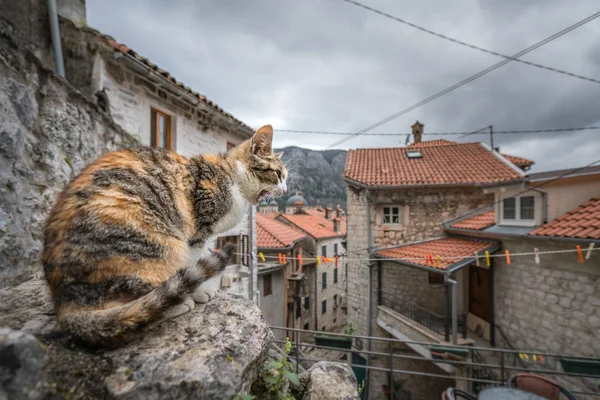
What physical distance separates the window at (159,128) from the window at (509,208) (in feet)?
29.4

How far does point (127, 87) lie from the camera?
493cm

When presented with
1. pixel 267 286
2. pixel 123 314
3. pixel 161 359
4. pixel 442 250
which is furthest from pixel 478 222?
pixel 123 314

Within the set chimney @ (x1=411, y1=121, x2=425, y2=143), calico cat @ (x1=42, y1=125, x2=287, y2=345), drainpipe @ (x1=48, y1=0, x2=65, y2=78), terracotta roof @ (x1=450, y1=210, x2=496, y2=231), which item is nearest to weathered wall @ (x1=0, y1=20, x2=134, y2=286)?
drainpipe @ (x1=48, y1=0, x2=65, y2=78)

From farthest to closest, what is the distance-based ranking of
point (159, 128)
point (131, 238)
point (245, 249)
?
point (245, 249) → point (159, 128) → point (131, 238)

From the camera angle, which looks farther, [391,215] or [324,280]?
[324,280]

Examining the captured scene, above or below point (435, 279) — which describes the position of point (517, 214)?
above

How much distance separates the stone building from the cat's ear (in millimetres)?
8365

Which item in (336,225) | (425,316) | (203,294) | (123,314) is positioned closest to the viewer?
(123,314)

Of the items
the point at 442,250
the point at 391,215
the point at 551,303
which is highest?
the point at 391,215

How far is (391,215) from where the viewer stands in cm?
1059

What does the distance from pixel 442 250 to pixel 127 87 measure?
30.9ft

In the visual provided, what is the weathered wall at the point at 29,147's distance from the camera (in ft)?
7.10

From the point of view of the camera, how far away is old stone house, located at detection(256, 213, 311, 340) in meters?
12.5

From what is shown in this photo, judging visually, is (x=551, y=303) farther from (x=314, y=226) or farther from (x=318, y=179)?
(x=318, y=179)
